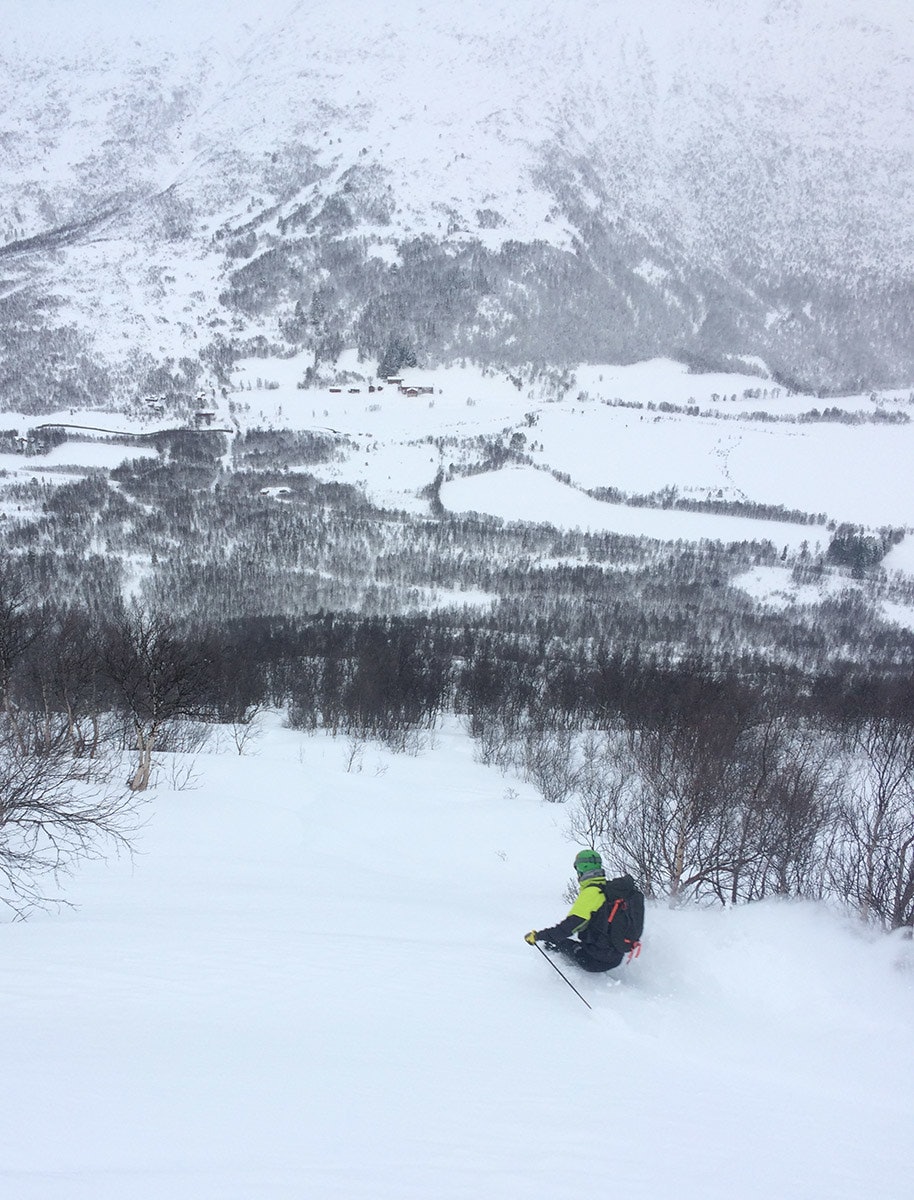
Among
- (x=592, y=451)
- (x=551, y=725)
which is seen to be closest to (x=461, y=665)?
(x=551, y=725)

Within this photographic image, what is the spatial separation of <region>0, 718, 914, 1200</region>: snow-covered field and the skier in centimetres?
35

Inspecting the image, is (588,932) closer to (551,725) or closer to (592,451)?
(551,725)

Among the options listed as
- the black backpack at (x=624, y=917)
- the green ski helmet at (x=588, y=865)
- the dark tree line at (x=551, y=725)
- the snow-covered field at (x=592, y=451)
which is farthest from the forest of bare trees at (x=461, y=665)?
the green ski helmet at (x=588, y=865)

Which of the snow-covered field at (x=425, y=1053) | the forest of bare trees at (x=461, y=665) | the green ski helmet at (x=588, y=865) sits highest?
the green ski helmet at (x=588, y=865)

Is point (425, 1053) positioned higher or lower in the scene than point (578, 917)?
lower

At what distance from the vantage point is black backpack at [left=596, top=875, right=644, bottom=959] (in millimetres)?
7473

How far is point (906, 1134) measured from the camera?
5.54m

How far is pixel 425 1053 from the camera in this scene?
6.00 m

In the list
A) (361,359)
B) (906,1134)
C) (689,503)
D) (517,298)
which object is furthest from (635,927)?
(517,298)

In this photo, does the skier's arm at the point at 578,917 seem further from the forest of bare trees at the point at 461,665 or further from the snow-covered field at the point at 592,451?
the snow-covered field at the point at 592,451

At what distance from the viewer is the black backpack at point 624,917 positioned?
7473 mm

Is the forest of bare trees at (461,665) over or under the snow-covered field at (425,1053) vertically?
under

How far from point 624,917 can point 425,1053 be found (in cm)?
282

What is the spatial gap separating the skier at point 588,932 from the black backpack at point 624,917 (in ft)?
0.18
